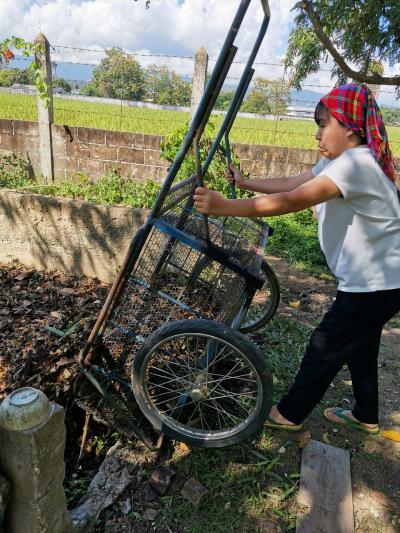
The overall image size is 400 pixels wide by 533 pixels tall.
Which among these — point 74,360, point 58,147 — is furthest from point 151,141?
point 74,360

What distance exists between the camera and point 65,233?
374 cm

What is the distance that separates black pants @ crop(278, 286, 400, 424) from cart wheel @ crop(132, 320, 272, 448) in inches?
10.7

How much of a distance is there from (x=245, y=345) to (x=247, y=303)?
0.37 m

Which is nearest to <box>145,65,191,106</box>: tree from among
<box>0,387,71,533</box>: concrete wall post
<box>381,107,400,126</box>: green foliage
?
<box>381,107,400,126</box>: green foliage

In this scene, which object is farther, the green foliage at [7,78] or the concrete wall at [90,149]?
the green foliage at [7,78]

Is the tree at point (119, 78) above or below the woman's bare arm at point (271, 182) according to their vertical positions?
above

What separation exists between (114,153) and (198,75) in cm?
188

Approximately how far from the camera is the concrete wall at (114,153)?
270 inches

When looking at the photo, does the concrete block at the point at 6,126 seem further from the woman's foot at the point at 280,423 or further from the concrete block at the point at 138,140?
the woman's foot at the point at 280,423

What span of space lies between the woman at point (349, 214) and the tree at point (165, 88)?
30.2 feet

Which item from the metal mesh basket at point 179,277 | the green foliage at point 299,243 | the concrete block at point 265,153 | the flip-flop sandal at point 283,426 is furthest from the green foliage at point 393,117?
the flip-flop sandal at point 283,426

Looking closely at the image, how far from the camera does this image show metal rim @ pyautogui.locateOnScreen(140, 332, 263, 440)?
6.50 ft

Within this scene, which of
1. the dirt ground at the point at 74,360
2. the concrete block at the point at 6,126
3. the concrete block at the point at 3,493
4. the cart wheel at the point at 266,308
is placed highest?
the concrete block at the point at 6,126

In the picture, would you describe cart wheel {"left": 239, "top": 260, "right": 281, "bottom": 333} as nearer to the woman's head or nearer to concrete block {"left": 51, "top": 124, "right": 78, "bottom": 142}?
the woman's head
